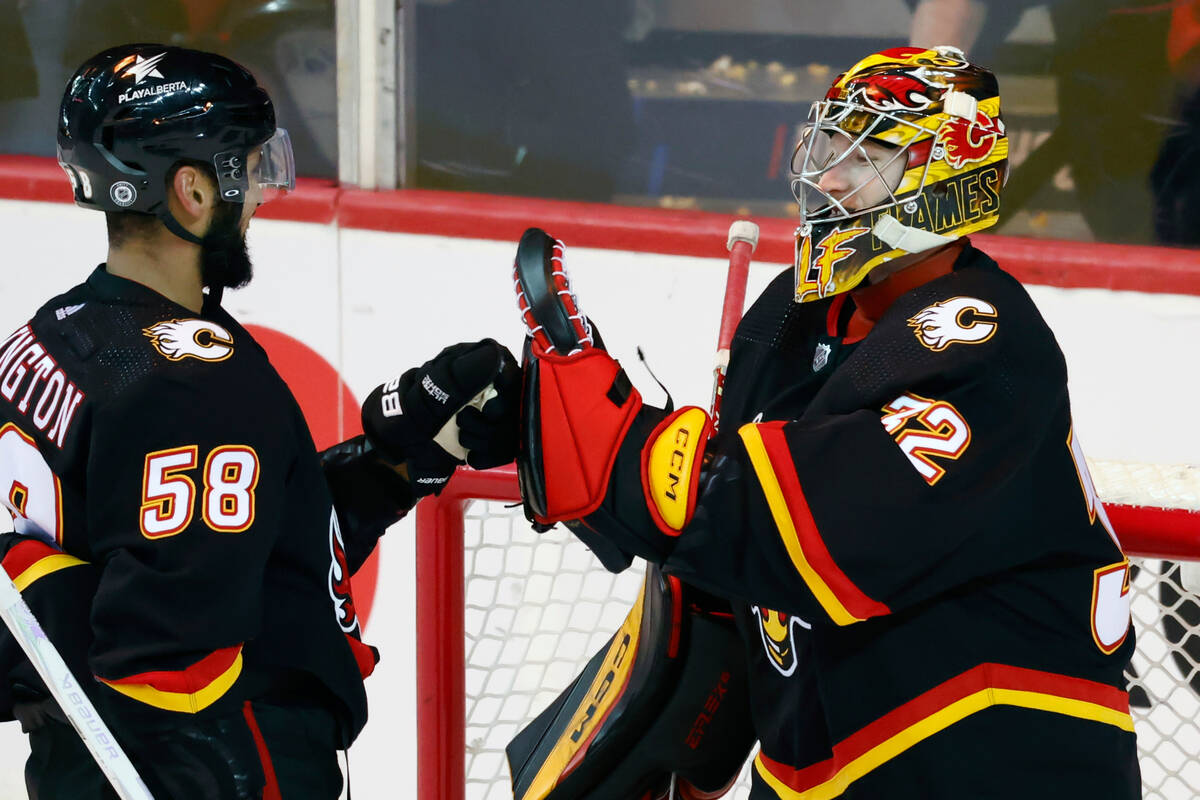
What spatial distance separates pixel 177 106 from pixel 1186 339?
2045 mm

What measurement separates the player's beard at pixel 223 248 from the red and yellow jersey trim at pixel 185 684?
460 millimetres

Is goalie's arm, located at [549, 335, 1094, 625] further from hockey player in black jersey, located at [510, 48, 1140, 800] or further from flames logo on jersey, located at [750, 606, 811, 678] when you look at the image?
flames logo on jersey, located at [750, 606, 811, 678]

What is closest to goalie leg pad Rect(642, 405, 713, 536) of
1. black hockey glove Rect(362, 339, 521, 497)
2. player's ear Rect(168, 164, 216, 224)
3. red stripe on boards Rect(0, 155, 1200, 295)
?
black hockey glove Rect(362, 339, 521, 497)

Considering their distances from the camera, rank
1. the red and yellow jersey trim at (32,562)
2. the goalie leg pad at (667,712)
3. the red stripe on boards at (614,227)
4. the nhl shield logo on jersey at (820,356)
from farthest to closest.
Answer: the red stripe on boards at (614,227)
the goalie leg pad at (667,712)
the nhl shield logo on jersey at (820,356)
the red and yellow jersey trim at (32,562)

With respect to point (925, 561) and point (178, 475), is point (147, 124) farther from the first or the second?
point (925, 561)

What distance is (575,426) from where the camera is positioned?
1291 mm

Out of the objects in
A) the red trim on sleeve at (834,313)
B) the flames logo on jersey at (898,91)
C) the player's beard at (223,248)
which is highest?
the flames logo on jersey at (898,91)

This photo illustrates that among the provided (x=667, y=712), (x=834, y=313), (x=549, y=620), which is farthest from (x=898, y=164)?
(x=549, y=620)

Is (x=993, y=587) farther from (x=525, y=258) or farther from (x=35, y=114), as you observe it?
(x=35, y=114)

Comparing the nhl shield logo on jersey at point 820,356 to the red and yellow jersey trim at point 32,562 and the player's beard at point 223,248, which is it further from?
the red and yellow jersey trim at point 32,562

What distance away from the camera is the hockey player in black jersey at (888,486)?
1250 mm

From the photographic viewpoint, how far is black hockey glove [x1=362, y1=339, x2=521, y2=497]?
1480mm

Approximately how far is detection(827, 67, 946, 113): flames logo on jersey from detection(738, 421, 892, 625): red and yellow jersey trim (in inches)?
18.4

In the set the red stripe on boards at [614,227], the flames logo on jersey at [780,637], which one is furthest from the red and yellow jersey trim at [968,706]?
the red stripe on boards at [614,227]
